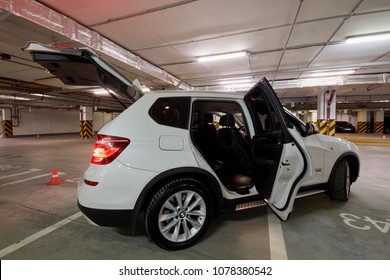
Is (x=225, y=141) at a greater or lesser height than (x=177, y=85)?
lesser

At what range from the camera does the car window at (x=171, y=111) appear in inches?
76.7

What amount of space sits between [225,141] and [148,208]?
152cm

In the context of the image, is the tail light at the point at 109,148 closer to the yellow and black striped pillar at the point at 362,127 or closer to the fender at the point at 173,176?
the fender at the point at 173,176

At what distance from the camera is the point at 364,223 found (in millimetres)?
2504

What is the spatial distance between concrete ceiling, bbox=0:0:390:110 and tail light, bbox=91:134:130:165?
2.50 meters

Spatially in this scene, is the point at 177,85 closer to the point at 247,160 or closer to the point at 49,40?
the point at 49,40

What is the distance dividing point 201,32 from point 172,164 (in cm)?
348

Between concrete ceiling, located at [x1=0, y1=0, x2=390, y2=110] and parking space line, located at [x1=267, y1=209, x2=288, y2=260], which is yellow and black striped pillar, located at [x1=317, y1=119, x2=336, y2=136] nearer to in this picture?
concrete ceiling, located at [x1=0, y1=0, x2=390, y2=110]

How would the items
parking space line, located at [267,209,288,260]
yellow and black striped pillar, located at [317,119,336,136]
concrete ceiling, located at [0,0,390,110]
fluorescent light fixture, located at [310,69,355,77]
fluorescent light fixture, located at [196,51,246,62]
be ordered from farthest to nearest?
yellow and black striped pillar, located at [317,119,336,136]
fluorescent light fixture, located at [310,69,355,77]
fluorescent light fixture, located at [196,51,246,62]
concrete ceiling, located at [0,0,390,110]
parking space line, located at [267,209,288,260]

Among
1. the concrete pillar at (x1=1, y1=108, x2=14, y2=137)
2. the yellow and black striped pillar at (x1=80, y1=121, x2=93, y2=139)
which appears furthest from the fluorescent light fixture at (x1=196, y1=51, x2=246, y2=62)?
the concrete pillar at (x1=1, y1=108, x2=14, y2=137)

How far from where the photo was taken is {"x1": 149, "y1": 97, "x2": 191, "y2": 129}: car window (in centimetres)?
195

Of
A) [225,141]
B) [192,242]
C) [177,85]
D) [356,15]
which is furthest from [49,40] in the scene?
[356,15]

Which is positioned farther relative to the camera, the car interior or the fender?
the car interior

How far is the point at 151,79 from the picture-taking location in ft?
23.3
